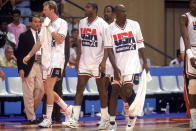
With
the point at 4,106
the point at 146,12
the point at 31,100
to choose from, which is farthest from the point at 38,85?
the point at 146,12

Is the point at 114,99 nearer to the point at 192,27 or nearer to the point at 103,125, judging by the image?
the point at 103,125

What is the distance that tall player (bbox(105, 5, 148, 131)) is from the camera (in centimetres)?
905

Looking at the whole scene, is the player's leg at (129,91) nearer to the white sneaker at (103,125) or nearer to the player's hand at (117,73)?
the player's hand at (117,73)

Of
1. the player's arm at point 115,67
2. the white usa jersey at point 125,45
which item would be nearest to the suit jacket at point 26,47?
the white usa jersey at point 125,45

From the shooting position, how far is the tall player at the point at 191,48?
28.9 feet

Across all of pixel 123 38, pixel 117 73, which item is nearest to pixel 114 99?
pixel 117 73

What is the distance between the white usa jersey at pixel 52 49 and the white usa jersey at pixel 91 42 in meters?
0.37

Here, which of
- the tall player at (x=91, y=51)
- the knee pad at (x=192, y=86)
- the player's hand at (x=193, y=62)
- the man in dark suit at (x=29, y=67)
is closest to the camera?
the player's hand at (x=193, y=62)

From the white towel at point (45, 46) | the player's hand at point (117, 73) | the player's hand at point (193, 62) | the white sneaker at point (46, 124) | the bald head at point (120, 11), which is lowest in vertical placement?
the white sneaker at point (46, 124)

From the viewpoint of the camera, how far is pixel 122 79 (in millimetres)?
9125

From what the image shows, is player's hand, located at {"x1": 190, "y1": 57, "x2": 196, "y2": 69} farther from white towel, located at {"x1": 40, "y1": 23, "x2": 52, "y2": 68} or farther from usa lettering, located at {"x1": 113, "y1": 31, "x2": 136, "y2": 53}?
white towel, located at {"x1": 40, "y1": 23, "x2": 52, "y2": 68}

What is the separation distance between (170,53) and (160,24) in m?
1.39

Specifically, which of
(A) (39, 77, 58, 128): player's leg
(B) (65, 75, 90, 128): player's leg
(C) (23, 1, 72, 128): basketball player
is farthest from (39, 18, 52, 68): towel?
(B) (65, 75, 90, 128): player's leg

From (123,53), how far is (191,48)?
120 cm
